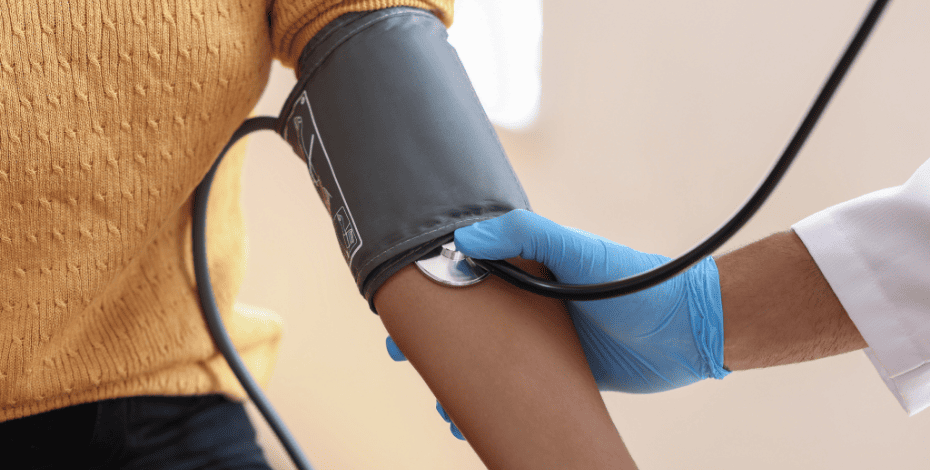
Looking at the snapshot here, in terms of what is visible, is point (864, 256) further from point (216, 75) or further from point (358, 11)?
point (216, 75)

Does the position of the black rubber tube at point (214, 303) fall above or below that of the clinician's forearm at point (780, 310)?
above

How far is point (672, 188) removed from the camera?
1392 millimetres

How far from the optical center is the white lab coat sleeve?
607 millimetres

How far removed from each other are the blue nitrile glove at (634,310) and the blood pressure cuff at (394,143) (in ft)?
0.17

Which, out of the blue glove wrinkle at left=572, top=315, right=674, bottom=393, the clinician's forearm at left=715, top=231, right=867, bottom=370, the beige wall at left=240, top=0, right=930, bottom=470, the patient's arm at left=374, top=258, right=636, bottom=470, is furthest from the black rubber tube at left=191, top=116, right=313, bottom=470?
the clinician's forearm at left=715, top=231, right=867, bottom=370

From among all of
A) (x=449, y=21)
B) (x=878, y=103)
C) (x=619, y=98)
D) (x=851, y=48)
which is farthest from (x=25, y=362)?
(x=878, y=103)

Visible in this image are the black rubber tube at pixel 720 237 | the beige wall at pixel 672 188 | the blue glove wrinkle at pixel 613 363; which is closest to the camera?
the black rubber tube at pixel 720 237

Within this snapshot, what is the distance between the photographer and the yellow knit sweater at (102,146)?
0.57 meters

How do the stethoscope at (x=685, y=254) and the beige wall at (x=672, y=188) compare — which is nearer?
the stethoscope at (x=685, y=254)

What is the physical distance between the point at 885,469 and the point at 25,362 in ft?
4.63

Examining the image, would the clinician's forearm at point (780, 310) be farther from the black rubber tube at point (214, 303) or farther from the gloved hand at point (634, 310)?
the black rubber tube at point (214, 303)

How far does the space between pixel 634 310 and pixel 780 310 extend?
15 cm

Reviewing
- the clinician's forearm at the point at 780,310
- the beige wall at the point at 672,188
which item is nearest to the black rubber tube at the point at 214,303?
the beige wall at the point at 672,188

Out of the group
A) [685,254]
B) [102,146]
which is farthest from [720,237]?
[102,146]
